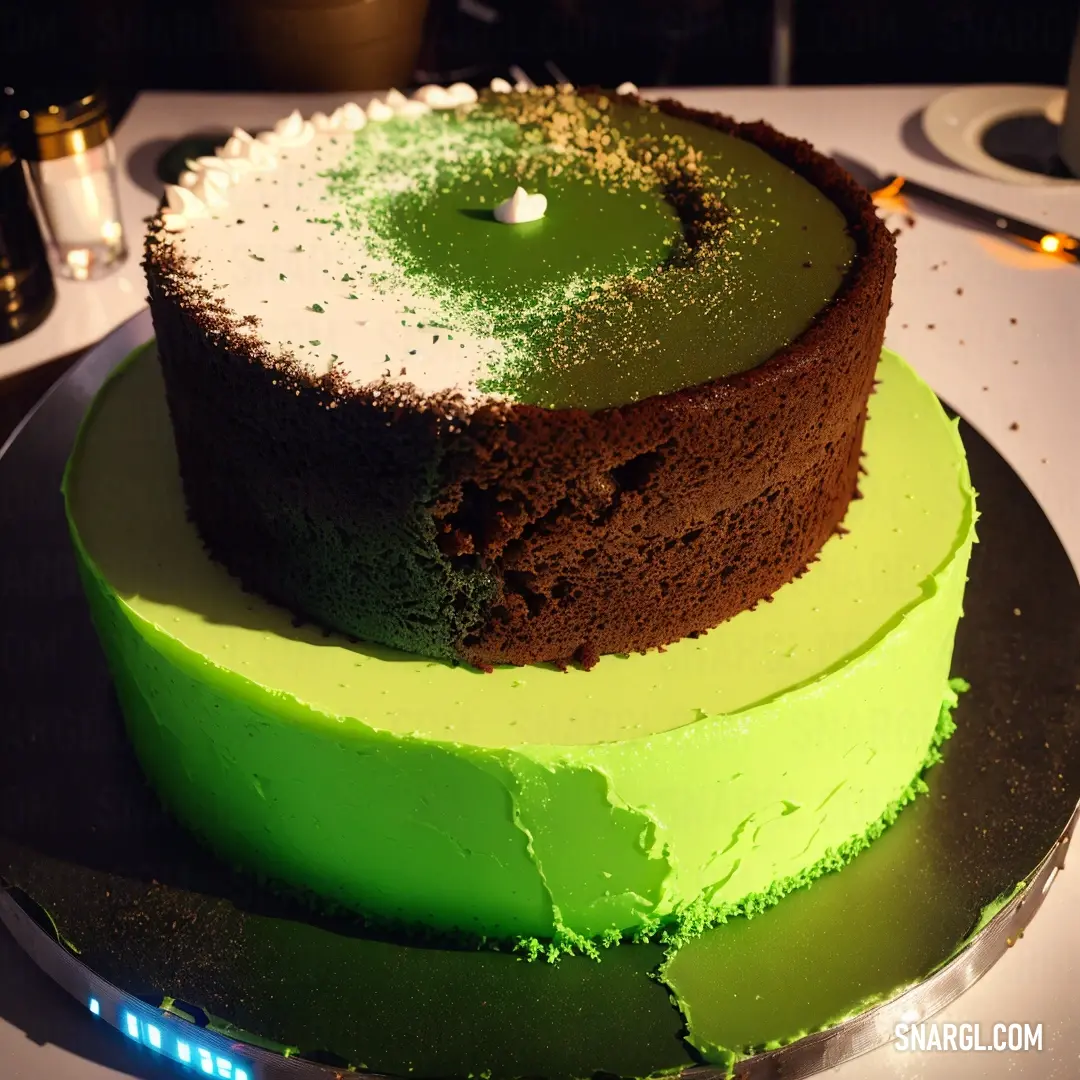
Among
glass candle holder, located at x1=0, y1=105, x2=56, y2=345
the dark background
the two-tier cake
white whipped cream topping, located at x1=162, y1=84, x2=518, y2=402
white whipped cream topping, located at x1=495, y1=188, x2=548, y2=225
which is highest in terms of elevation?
white whipped cream topping, located at x1=495, y1=188, x2=548, y2=225

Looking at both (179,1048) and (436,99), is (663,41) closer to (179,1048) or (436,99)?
(436,99)

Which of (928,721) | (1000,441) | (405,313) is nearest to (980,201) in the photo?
(1000,441)

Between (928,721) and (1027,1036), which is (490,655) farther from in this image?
(1027,1036)

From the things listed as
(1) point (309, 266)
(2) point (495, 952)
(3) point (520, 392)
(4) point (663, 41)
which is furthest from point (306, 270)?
(4) point (663, 41)

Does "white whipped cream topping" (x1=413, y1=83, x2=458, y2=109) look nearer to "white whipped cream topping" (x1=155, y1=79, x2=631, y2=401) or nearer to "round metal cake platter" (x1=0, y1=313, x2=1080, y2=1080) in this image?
"white whipped cream topping" (x1=155, y1=79, x2=631, y2=401)

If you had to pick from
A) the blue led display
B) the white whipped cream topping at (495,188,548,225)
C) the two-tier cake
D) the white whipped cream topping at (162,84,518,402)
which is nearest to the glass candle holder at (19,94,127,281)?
the white whipped cream topping at (162,84,518,402)

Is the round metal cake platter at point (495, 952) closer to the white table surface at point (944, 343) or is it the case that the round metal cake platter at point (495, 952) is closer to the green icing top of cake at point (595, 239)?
the white table surface at point (944, 343)

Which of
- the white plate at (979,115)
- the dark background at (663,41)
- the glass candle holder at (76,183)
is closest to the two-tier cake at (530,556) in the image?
the glass candle holder at (76,183)
